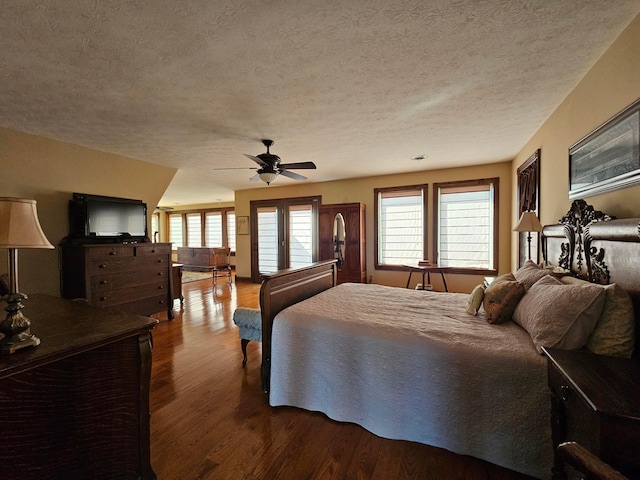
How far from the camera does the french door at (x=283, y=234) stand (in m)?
6.50

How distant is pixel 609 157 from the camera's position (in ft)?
5.68

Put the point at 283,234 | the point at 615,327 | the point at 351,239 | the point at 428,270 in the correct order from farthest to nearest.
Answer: the point at 283,234 → the point at 351,239 → the point at 428,270 → the point at 615,327

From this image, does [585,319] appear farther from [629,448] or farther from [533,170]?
[533,170]

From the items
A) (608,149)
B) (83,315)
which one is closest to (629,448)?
(608,149)

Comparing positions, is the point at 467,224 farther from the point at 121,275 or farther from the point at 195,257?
the point at 195,257

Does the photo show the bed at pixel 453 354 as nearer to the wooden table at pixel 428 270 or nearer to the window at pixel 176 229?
the wooden table at pixel 428 270

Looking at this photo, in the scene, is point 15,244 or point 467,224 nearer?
point 15,244

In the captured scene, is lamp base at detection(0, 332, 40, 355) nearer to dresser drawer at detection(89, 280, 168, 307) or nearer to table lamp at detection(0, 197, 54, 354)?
table lamp at detection(0, 197, 54, 354)

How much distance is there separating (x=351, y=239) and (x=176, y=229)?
7.77 metres

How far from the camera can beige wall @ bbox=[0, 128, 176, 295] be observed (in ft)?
10.1

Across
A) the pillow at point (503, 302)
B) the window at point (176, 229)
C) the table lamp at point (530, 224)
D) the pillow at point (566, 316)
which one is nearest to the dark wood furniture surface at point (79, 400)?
the pillow at point (566, 316)

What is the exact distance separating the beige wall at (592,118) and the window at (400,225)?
7.39 ft

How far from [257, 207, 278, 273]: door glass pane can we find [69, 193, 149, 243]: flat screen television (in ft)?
9.92

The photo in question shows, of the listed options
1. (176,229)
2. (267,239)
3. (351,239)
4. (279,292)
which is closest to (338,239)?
(351,239)
